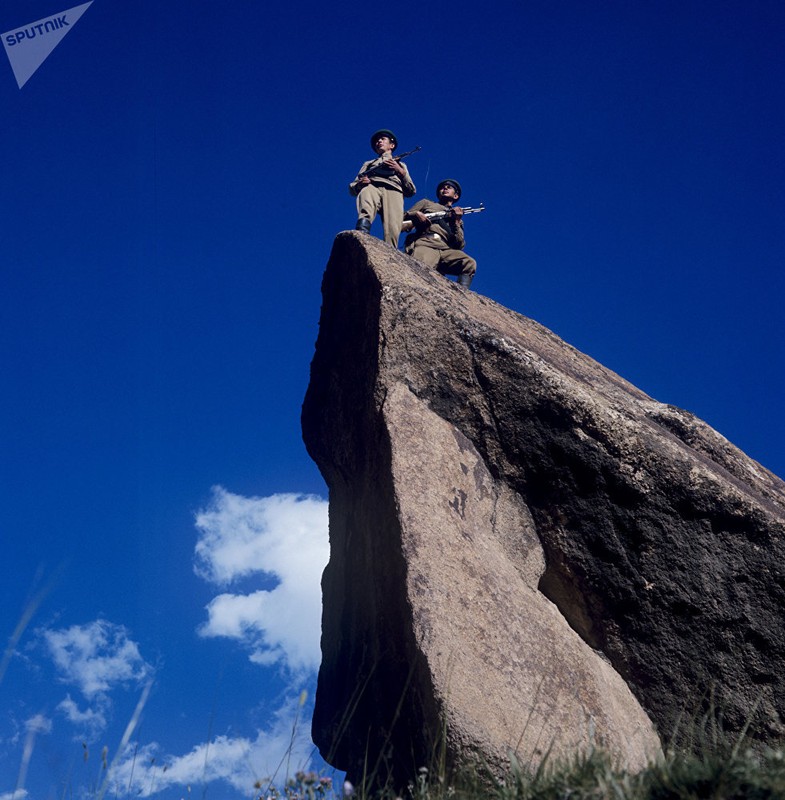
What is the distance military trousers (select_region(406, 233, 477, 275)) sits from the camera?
914cm

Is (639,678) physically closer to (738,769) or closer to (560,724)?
(560,724)

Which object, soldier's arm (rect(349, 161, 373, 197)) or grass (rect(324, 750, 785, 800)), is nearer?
grass (rect(324, 750, 785, 800))

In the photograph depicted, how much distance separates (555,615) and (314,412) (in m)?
3.16

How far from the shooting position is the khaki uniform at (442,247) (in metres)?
9.16

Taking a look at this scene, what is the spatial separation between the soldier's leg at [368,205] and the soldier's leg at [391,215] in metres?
0.08

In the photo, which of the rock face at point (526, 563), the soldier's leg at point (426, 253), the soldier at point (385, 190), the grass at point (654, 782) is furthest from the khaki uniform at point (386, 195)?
the grass at point (654, 782)

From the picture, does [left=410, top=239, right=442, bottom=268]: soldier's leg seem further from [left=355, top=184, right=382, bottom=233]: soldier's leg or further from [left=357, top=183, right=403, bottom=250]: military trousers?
[left=355, top=184, right=382, bottom=233]: soldier's leg

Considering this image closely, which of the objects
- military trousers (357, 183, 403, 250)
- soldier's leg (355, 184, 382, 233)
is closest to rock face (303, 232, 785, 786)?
soldier's leg (355, 184, 382, 233)

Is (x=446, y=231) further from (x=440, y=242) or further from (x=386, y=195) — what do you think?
(x=386, y=195)

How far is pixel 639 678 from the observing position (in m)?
4.94

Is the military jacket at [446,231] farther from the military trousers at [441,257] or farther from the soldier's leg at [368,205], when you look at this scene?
the soldier's leg at [368,205]

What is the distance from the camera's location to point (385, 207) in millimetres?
8992

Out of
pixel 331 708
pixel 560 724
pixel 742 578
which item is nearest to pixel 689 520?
pixel 742 578

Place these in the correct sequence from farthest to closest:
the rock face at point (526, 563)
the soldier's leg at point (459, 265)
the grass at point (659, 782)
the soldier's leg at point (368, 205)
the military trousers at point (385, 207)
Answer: the soldier's leg at point (459, 265), the military trousers at point (385, 207), the soldier's leg at point (368, 205), the rock face at point (526, 563), the grass at point (659, 782)
